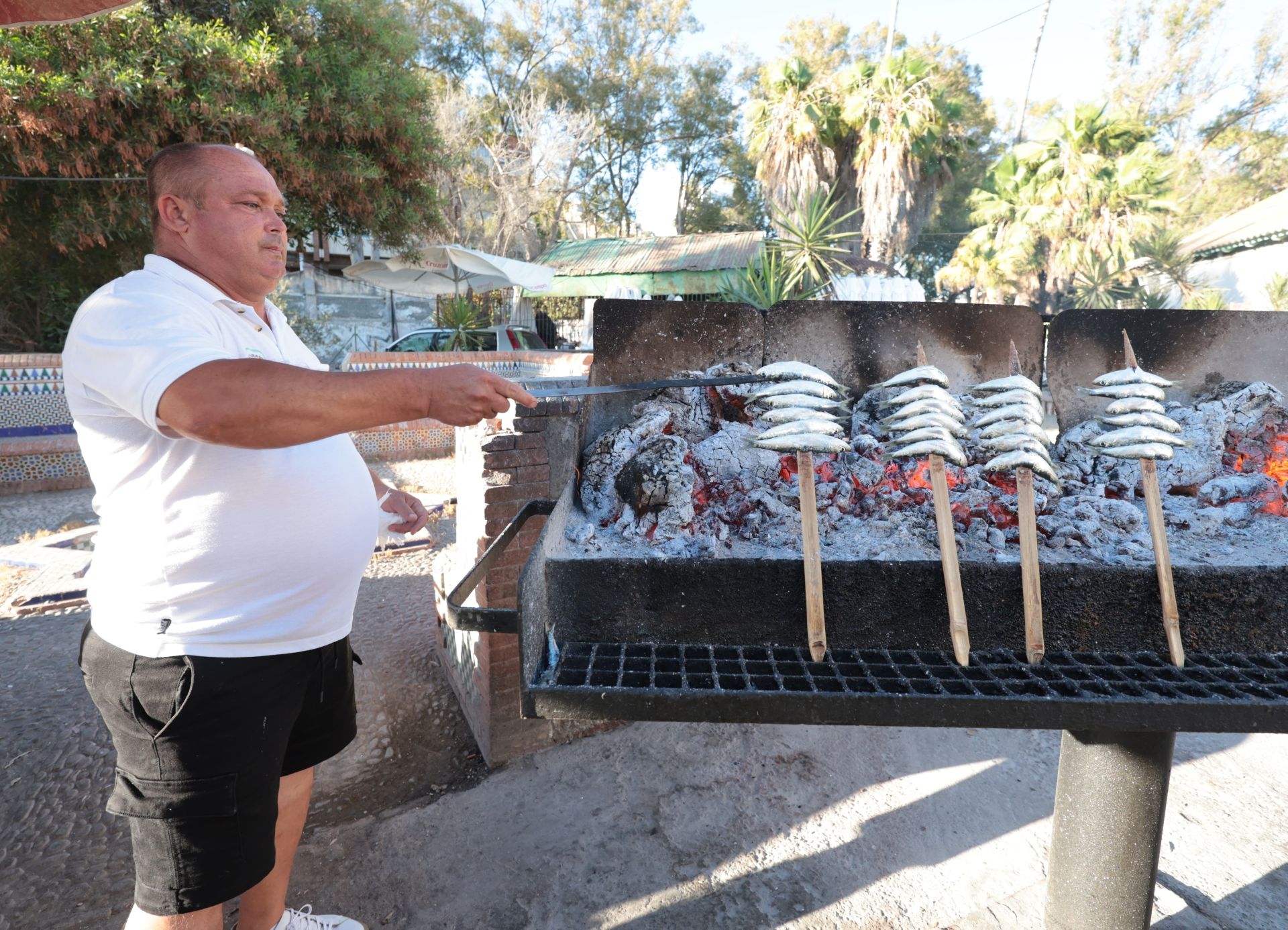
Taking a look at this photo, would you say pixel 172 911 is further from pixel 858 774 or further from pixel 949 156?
pixel 949 156

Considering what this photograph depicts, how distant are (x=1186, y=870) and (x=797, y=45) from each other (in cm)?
3492

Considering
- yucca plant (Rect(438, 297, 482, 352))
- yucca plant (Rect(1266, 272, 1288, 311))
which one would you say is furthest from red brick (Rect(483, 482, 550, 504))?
yucca plant (Rect(1266, 272, 1288, 311))

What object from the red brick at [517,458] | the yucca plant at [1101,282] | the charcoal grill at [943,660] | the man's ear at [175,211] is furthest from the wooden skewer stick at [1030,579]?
the yucca plant at [1101,282]

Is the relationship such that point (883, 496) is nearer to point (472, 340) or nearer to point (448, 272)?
point (472, 340)

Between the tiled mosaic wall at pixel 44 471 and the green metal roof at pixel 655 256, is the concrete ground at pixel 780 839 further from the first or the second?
the green metal roof at pixel 655 256

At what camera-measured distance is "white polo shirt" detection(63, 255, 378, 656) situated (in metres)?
1.34

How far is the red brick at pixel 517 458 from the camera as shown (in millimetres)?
2680

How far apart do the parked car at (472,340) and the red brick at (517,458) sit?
1091 centimetres

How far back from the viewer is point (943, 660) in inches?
67.6

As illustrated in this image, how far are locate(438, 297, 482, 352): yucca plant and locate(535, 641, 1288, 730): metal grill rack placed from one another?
1194 cm

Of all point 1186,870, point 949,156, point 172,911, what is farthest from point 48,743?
point 949,156

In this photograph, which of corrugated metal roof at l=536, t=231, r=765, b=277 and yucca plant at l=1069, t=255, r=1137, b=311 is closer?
yucca plant at l=1069, t=255, r=1137, b=311

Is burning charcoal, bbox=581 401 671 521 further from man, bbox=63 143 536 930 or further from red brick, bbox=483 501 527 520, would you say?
man, bbox=63 143 536 930

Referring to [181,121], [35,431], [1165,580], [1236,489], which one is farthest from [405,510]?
[35,431]
